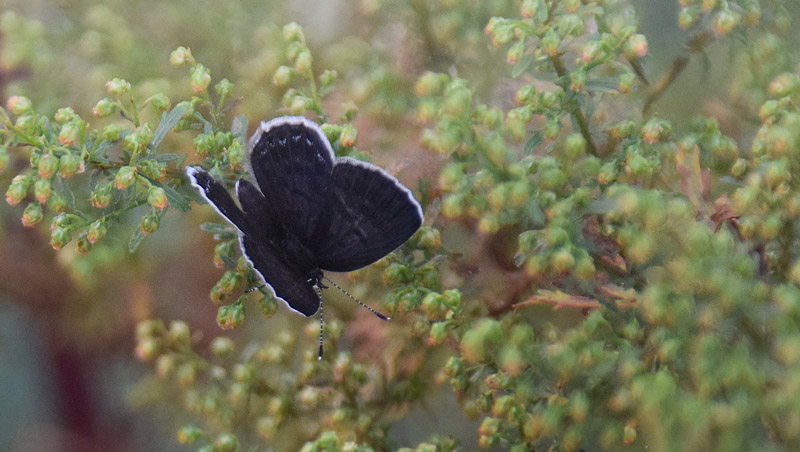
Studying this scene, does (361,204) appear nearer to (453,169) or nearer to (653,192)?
(453,169)

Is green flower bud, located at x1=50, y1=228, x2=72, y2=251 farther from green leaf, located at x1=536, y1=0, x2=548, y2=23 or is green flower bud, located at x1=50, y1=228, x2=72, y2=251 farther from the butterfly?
green leaf, located at x1=536, y1=0, x2=548, y2=23

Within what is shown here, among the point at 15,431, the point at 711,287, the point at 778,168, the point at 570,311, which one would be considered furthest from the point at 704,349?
the point at 15,431

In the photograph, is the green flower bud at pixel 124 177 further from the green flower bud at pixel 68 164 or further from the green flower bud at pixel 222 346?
the green flower bud at pixel 222 346

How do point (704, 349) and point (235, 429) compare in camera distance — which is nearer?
point (704, 349)

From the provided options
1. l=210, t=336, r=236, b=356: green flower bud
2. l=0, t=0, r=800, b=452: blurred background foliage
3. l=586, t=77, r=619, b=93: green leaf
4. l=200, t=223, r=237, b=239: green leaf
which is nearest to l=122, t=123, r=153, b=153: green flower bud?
l=0, t=0, r=800, b=452: blurred background foliage

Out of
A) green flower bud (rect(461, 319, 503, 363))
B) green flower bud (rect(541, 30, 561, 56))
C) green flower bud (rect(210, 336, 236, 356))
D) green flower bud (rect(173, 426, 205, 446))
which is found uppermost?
Result: green flower bud (rect(541, 30, 561, 56))

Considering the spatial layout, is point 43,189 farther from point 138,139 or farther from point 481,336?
point 481,336

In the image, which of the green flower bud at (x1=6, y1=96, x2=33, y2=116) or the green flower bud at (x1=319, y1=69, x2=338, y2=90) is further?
the green flower bud at (x1=319, y1=69, x2=338, y2=90)
